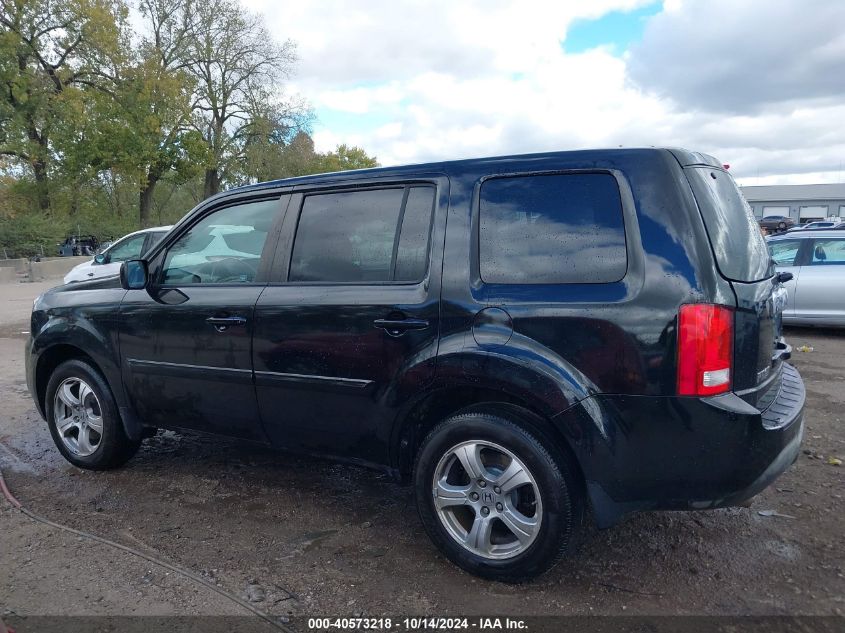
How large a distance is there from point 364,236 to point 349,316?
448 mm

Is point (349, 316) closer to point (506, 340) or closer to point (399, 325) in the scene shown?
point (399, 325)

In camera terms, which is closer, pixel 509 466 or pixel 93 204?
pixel 509 466

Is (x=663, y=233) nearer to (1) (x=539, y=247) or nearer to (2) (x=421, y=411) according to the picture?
(1) (x=539, y=247)

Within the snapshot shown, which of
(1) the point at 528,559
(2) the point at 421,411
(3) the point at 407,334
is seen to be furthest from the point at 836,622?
(3) the point at 407,334

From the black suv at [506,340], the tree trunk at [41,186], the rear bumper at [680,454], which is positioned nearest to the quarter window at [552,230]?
the black suv at [506,340]

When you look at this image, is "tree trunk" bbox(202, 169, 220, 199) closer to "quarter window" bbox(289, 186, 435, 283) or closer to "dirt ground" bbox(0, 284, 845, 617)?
"dirt ground" bbox(0, 284, 845, 617)

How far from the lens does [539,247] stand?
293 cm

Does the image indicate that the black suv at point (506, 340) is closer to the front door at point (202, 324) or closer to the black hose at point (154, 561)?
the front door at point (202, 324)

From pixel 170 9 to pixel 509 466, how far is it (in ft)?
121

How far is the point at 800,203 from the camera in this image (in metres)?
80.9

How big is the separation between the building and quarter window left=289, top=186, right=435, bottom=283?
84449mm

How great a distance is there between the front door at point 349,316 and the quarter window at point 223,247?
21 centimetres

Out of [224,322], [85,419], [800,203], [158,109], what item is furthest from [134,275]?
[800,203]

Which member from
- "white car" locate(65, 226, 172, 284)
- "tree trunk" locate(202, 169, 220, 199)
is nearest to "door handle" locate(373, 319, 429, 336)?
"white car" locate(65, 226, 172, 284)
